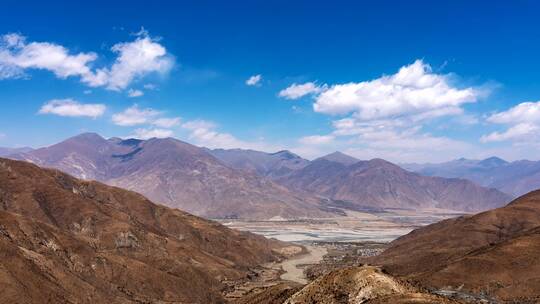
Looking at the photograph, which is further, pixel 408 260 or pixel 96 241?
pixel 408 260

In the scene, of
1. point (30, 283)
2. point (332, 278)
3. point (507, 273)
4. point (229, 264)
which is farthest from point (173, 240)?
point (332, 278)

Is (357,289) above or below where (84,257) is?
above

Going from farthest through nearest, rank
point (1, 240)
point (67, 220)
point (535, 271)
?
point (67, 220) → point (535, 271) → point (1, 240)

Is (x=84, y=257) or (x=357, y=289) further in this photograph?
(x=84, y=257)

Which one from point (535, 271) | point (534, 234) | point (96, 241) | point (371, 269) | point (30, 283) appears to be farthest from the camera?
point (96, 241)

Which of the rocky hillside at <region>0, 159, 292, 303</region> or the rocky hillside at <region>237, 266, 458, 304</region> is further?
the rocky hillside at <region>0, 159, 292, 303</region>

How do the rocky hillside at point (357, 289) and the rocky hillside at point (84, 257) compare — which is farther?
the rocky hillside at point (84, 257)

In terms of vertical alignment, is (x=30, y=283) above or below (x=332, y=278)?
below

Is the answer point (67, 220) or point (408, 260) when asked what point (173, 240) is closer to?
point (67, 220)
